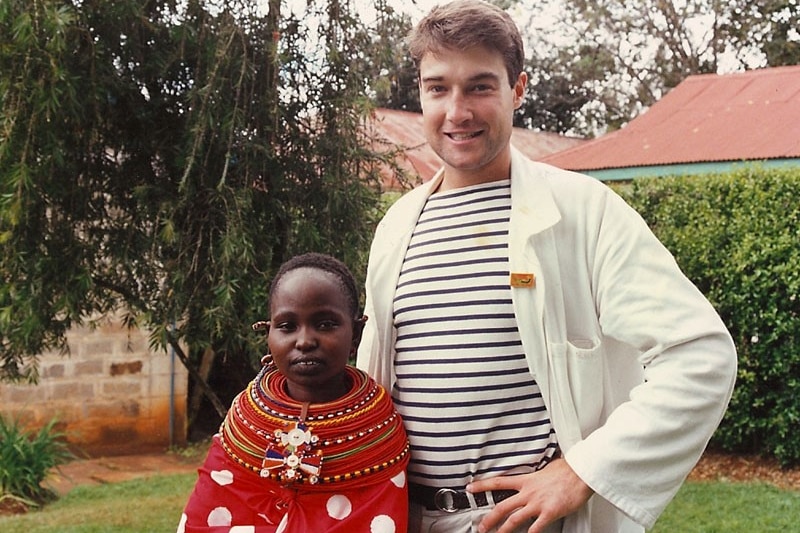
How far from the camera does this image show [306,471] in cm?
193

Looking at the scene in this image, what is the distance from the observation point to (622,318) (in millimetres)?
1921

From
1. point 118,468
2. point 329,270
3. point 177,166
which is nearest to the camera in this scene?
point 329,270

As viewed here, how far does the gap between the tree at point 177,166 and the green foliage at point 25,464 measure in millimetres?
3221

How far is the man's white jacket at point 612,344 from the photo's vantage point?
1.85m

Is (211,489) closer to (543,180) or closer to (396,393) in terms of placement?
(396,393)

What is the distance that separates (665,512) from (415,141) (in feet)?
26.9

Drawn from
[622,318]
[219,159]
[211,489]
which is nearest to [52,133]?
[219,159]

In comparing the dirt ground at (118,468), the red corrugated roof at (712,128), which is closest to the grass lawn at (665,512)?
the dirt ground at (118,468)

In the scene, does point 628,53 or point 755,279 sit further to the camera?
point 628,53

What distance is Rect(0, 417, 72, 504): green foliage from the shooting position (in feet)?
22.2

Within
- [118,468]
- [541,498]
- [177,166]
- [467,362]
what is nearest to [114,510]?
[118,468]

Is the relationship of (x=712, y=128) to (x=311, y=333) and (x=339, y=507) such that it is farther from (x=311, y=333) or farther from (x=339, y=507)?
(x=339, y=507)

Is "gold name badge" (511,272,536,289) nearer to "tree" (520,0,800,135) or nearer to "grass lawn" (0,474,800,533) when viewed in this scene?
"grass lawn" (0,474,800,533)

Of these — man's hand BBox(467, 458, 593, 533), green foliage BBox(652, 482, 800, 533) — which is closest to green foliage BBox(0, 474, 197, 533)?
green foliage BBox(652, 482, 800, 533)
